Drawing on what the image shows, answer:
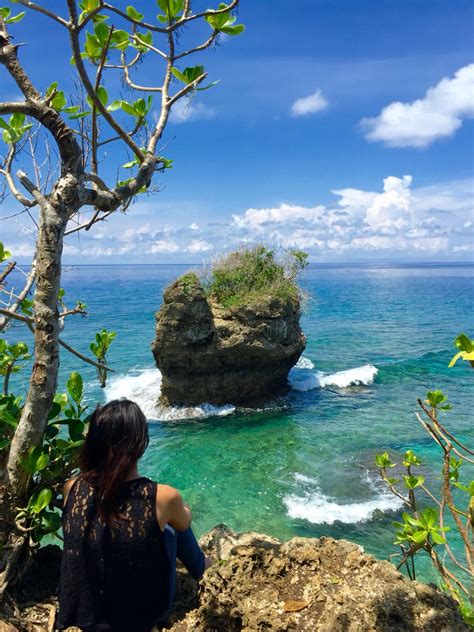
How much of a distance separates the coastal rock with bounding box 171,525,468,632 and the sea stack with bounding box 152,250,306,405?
14.5 metres

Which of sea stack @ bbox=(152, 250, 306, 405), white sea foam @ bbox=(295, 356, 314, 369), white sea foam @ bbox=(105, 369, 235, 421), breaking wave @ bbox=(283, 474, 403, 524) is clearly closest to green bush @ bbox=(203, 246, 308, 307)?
sea stack @ bbox=(152, 250, 306, 405)

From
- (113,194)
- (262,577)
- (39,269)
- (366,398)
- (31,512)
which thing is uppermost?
(113,194)

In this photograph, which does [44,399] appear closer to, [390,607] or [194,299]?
[390,607]

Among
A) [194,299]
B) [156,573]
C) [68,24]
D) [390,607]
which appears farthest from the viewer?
[194,299]

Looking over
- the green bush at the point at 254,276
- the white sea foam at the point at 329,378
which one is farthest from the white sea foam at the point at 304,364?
the green bush at the point at 254,276

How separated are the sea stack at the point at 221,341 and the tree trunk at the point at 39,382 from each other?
47.5ft

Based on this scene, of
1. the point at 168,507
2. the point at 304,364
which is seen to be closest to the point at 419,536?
the point at 168,507

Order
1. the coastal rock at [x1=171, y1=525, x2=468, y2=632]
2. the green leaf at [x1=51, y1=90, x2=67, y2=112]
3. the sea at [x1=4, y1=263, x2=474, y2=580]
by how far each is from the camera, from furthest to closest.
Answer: the sea at [x1=4, y1=263, x2=474, y2=580]
the green leaf at [x1=51, y1=90, x2=67, y2=112]
the coastal rock at [x1=171, y1=525, x2=468, y2=632]

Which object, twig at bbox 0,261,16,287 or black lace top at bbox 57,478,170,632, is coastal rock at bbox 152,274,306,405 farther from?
black lace top at bbox 57,478,170,632

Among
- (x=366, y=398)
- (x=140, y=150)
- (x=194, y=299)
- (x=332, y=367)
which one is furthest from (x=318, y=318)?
(x=140, y=150)

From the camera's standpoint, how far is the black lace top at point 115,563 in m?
2.33

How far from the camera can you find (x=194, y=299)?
17594 millimetres

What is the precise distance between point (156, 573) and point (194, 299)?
1535 cm

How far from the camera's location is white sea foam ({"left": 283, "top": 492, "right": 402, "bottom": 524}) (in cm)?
1080
